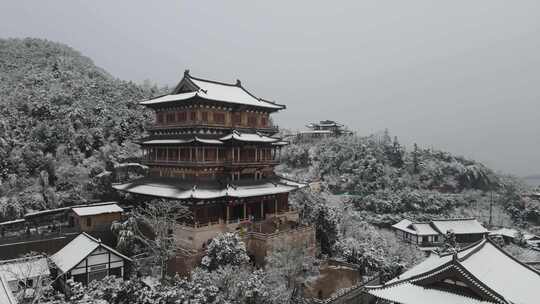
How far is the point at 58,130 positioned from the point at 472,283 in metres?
49.5

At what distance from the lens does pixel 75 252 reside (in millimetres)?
26969

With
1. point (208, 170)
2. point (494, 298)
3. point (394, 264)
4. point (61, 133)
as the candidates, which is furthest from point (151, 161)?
point (494, 298)

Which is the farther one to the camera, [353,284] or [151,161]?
[151,161]

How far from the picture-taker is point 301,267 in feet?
93.0

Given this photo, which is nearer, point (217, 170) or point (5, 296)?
point (5, 296)

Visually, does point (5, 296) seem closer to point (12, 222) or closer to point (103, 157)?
point (12, 222)

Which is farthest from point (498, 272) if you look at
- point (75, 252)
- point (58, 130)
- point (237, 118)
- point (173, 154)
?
point (58, 130)

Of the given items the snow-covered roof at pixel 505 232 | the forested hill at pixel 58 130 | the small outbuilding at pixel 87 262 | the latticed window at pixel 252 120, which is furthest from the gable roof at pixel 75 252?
the snow-covered roof at pixel 505 232

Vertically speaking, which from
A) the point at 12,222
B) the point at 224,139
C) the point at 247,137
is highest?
the point at 247,137

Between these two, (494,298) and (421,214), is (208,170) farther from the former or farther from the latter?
(421,214)

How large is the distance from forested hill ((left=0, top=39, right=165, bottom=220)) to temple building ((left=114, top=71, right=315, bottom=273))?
10.2 metres

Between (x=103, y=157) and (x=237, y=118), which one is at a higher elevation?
(x=237, y=118)

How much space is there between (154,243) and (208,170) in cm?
894

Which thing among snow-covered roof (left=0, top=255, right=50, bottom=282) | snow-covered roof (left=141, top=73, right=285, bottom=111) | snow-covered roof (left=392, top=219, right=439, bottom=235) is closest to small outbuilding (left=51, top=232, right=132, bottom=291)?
snow-covered roof (left=0, top=255, right=50, bottom=282)
